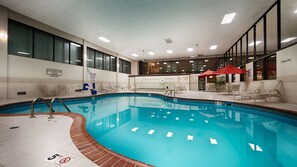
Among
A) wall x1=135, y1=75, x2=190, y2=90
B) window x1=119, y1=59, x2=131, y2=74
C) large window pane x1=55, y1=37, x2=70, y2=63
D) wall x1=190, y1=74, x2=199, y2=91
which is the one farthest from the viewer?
window x1=119, y1=59, x2=131, y2=74

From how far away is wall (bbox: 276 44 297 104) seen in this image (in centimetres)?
441

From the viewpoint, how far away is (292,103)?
4570 millimetres

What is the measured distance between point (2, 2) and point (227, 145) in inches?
349

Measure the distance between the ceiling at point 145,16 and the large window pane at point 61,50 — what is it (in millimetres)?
841

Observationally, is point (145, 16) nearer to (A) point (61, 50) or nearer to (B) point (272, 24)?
(A) point (61, 50)

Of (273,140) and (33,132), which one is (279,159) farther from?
(33,132)

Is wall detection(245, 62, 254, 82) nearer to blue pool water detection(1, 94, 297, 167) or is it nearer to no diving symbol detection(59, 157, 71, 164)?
blue pool water detection(1, 94, 297, 167)

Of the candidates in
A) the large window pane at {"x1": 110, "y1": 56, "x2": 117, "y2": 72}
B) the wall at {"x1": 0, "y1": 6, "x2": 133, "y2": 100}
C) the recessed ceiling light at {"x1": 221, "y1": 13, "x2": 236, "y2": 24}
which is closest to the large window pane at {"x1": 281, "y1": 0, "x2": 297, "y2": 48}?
the recessed ceiling light at {"x1": 221, "y1": 13, "x2": 236, "y2": 24}

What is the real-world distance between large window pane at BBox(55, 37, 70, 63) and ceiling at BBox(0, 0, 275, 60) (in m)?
0.84

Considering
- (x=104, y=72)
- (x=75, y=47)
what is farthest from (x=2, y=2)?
(x=104, y=72)

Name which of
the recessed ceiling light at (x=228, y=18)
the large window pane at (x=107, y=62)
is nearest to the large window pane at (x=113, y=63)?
the large window pane at (x=107, y=62)

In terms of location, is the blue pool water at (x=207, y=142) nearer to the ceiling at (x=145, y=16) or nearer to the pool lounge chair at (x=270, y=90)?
the pool lounge chair at (x=270, y=90)

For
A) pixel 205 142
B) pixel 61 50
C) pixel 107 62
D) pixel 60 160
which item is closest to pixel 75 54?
pixel 61 50

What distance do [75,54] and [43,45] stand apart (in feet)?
6.62
